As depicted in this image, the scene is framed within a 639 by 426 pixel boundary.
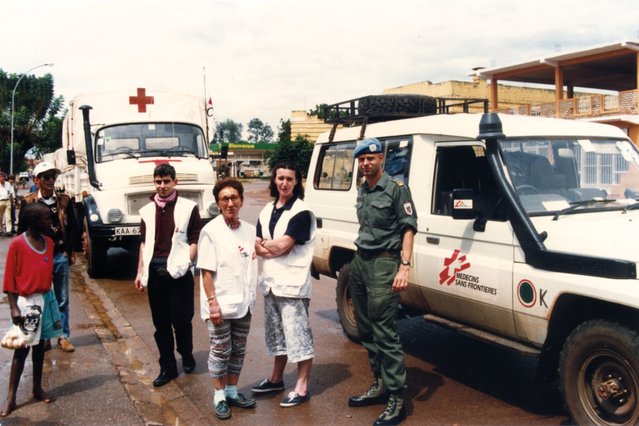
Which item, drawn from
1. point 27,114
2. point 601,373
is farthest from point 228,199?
point 27,114

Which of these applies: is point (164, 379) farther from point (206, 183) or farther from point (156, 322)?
point (206, 183)

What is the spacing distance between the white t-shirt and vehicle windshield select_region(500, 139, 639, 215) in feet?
6.70

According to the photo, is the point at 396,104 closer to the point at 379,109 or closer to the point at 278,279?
the point at 379,109

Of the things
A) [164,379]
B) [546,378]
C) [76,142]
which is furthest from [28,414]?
[76,142]

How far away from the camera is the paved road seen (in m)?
4.71

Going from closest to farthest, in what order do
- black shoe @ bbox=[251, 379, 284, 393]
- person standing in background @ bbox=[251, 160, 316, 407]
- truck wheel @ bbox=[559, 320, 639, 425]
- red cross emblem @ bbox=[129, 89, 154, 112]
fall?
truck wheel @ bbox=[559, 320, 639, 425]
person standing in background @ bbox=[251, 160, 316, 407]
black shoe @ bbox=[251, 379, 284, 393]
red cross emblem @ bbox=[129, 89, 154, 112]

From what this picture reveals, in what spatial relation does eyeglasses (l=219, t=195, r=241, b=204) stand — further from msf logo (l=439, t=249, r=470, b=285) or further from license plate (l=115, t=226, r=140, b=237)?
license plate (l=115, t=226, r=140, b=237)

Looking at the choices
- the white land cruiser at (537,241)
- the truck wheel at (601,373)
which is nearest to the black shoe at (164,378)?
the white land cruiser at (537,241)

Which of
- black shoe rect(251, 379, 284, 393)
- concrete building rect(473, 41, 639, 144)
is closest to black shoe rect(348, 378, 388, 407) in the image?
black shoe rect(251, 379, 284, 393)

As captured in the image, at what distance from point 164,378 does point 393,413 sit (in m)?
2.03

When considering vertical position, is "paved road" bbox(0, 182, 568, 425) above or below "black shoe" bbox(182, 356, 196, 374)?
below

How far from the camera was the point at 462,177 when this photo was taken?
5.43 m

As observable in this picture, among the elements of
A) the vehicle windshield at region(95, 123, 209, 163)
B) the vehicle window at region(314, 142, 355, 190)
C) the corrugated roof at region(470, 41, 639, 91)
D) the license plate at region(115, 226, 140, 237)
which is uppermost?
the corrugated roof at region(470, 41, 639, 91)

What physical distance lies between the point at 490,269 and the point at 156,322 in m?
2.77
